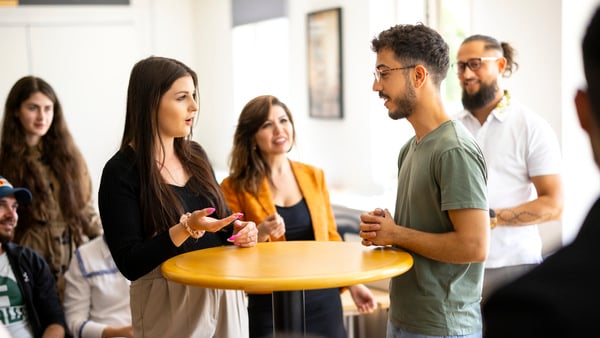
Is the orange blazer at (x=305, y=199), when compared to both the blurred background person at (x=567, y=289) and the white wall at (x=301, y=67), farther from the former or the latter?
the blurred background person at (x=567, y=289)

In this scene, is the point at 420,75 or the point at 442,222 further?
the point at 420,75

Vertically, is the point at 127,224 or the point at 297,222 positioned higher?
the point at 127,224

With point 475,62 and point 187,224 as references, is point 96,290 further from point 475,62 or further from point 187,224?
point 475,62

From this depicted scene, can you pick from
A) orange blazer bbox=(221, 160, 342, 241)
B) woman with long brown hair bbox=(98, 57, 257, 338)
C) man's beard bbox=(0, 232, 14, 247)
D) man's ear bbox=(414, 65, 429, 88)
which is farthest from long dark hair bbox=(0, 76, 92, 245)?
man's ear bbox=(414, 65, 429, 88)

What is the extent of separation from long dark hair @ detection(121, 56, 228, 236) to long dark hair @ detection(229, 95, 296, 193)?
973 mm

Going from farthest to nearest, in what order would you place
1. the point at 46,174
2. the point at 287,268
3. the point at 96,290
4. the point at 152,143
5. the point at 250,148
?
the point at 46,174 < the point at 96,290 < the point at 250,148 < the point at 152,143 < the point at 287,268

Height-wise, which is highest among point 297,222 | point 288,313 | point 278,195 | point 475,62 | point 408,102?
point 475,62

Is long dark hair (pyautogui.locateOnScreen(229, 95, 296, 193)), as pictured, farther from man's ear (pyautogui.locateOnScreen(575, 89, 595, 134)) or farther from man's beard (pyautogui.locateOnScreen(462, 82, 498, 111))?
man's ear (pyautogui.locateOnScreen(575, 89, 595, 134))

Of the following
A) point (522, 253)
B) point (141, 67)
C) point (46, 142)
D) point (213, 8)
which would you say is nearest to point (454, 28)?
point (522, 253)

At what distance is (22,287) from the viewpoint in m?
3.71

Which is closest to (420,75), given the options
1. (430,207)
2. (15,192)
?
(430,207)

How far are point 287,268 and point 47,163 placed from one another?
8.37ft

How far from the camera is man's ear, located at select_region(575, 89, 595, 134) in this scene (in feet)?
3.29

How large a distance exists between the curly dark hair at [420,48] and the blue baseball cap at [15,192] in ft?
6.74
